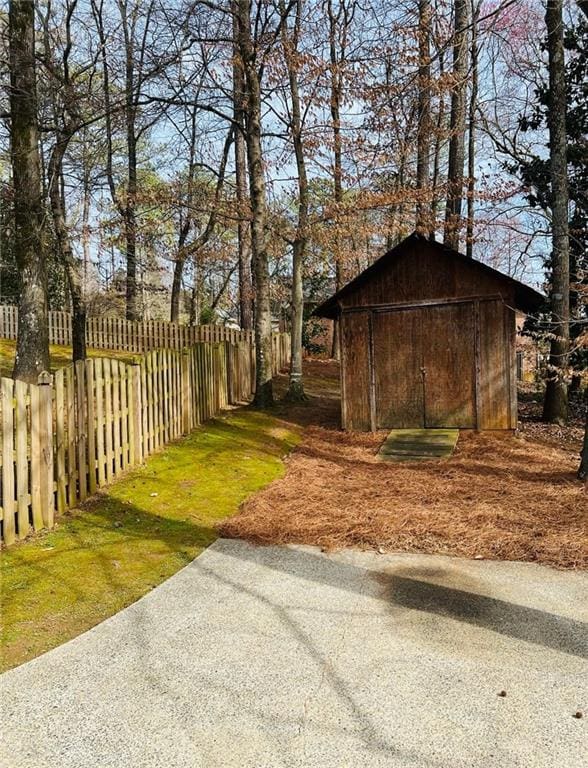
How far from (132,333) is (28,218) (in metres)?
10.4

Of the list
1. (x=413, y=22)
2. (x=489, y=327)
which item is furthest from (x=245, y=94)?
(x=489, y=327)

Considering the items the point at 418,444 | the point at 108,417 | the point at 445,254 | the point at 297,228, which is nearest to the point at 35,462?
the point at 108,417

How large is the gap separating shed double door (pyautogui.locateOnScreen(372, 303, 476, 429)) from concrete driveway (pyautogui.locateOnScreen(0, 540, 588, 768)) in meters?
7.01

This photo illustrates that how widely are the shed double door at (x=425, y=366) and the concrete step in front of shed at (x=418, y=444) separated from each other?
1.26ft

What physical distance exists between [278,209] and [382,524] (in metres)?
14.6

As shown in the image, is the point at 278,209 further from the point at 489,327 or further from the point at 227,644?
the point at 227,644

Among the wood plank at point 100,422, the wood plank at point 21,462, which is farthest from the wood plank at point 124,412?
the wood plank at point 21,462

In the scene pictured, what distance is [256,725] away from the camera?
8.52 ft

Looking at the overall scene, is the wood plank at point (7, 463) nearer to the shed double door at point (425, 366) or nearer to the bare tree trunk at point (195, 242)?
the shed double door at point (425, 366)

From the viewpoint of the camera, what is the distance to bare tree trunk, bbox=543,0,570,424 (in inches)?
462

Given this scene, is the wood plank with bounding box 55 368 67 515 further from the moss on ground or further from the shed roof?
the shed roof

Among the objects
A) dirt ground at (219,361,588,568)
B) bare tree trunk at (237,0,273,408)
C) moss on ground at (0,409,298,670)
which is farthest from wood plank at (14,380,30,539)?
bare tree trunk at (237,0,273,408)

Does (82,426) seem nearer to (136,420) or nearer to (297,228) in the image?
(136,420)

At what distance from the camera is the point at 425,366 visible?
37.6ft
